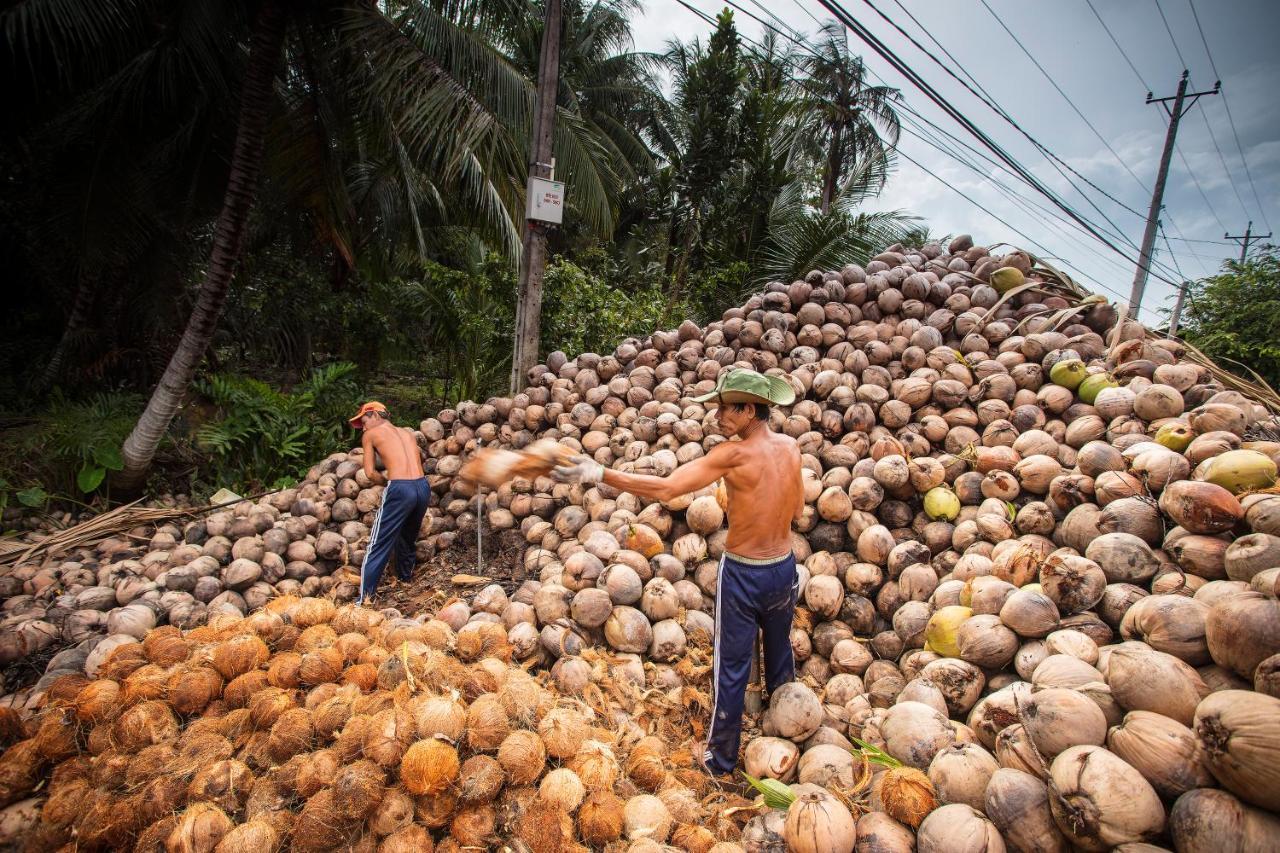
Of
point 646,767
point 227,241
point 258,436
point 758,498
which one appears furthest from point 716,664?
point 258,436

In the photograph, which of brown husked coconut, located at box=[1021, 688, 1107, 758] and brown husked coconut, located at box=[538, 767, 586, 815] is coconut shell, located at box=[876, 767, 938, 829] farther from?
brown husked coconut, located at box=[538, 767, 586, 815]

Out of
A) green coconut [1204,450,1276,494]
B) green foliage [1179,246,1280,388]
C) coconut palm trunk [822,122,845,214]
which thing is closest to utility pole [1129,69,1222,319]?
green foliage [1179,246,1280,388]

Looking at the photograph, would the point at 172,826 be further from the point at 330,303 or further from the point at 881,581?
the point at 330,303

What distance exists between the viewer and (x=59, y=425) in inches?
240

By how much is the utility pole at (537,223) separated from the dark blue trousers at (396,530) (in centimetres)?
212

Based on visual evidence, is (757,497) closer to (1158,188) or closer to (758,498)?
(758,498)

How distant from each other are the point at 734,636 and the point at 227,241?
606cm

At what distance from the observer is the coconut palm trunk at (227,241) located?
543cm

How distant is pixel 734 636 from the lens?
2.80m

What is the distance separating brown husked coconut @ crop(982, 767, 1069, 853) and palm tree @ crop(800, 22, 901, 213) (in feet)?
55.3

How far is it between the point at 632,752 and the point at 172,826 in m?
1.69

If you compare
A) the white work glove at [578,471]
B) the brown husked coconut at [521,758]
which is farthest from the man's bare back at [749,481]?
the brown husked coconut at [521,758]

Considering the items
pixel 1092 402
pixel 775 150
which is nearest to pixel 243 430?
pixel 1092 402

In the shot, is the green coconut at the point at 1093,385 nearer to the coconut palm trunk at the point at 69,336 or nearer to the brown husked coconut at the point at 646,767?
the brown husked coconut at the point at 646,767
